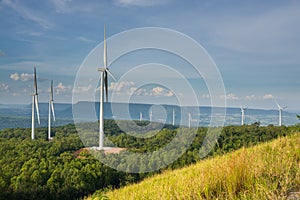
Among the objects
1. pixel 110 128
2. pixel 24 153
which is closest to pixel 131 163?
pixel 24 153

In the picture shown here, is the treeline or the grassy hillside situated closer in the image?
the grassy hillside

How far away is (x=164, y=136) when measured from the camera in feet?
216

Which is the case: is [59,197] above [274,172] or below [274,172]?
below

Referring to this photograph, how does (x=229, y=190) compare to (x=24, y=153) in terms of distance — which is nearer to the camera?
(x=229, y=190)

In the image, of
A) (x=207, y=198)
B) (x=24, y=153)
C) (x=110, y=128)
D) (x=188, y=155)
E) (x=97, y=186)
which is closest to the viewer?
(x=207, y=198)

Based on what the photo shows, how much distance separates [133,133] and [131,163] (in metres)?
13.2

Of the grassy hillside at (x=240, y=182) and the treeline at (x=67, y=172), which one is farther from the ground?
the grassy hillside at (x=240, y=182)

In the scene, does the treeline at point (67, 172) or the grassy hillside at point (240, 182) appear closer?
the grassy hillside at point (240, 182)

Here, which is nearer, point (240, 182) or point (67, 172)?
point (240, 182)

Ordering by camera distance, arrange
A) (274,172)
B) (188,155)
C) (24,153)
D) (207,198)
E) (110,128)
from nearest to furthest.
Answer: (207,198), (274,172), (188,155), (24,153), (110,128)

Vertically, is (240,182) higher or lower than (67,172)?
higher

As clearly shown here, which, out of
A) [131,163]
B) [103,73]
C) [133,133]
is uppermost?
[103,73]

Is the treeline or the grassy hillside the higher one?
the grassy hillside

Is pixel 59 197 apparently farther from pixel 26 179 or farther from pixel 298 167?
pixel 298 167
